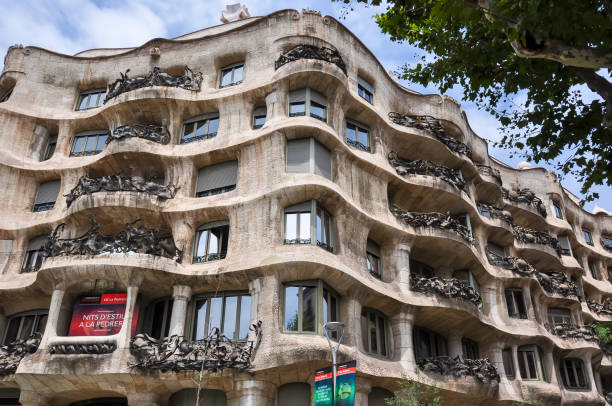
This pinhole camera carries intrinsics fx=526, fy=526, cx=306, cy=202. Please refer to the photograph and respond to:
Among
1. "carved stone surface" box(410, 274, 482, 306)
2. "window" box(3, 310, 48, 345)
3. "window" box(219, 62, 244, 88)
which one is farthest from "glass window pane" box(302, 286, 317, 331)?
"window" box(3, 310, 48, 345)

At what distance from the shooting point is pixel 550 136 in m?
14.0

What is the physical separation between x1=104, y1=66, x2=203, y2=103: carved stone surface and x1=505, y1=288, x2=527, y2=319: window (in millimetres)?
21756

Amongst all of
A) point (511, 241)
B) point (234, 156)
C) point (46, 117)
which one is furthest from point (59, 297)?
point (511, 241)

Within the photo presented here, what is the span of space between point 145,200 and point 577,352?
2809cm

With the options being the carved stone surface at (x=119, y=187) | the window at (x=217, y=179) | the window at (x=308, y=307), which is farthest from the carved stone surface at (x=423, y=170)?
the carved stone surface at (x=119, y=187)

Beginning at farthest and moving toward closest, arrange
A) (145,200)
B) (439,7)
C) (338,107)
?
(338,107)
(145,200)
(439,7)

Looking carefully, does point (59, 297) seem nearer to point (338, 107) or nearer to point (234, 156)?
point (234, 156)

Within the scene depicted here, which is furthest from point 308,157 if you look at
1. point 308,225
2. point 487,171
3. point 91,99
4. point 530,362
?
point 530,362

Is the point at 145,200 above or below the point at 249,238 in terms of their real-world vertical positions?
above

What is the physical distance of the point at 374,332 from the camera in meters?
23.2

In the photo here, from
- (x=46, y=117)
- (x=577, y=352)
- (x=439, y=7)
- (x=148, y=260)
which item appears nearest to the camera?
(x=439, y=7)

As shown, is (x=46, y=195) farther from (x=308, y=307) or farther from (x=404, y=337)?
(x=404, y=337)

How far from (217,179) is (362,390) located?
1163 cm

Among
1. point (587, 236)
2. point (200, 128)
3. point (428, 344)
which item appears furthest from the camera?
point (587, 236)
